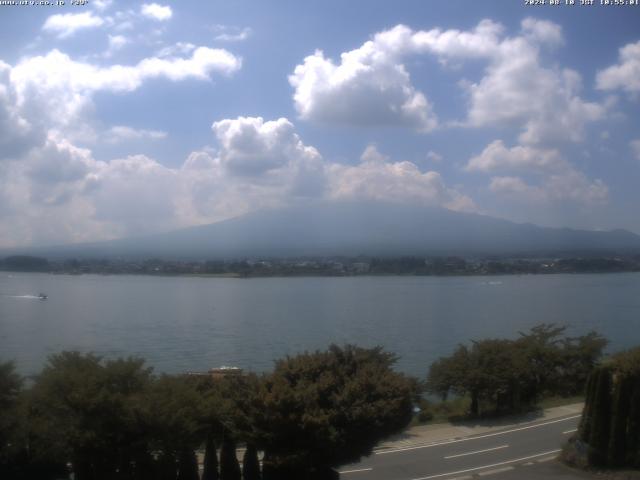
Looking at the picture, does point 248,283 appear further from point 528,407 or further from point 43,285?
point 528,407

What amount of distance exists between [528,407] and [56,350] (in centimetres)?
1792

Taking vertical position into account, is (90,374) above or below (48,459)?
above

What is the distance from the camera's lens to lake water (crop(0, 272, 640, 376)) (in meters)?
26.4

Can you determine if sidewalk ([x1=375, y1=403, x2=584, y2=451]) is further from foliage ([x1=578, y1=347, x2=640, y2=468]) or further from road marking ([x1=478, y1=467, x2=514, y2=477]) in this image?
foliage ([x1=578, y1=347, x2=640, y2=468])

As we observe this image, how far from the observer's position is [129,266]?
3130 inches

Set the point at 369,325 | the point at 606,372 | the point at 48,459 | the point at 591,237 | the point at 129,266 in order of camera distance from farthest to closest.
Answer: the point at 591,237 → the point at 129,266 → the point at 369,325 → the point at 606,372 → the point at 48,459

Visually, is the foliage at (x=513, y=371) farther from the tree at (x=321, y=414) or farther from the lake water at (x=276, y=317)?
the tree at (x=321, y=414)

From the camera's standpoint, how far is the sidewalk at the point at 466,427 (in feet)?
40.2

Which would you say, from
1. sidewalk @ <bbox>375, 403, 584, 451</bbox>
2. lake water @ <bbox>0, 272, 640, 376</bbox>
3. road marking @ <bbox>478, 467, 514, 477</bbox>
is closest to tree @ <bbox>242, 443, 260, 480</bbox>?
road marking @ <bbox>478, 467, 514, 477</bbox>

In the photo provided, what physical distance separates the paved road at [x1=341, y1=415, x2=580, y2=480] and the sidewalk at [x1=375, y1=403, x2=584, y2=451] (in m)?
0.31

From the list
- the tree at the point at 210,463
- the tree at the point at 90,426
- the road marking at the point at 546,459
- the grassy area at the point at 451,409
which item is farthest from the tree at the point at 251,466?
the grassy area at the point at 451,409

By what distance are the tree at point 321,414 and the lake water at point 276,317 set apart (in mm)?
14589

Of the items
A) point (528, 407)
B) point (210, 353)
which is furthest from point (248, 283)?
point (528, 407)

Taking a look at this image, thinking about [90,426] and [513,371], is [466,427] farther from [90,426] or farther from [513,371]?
[90,426]
